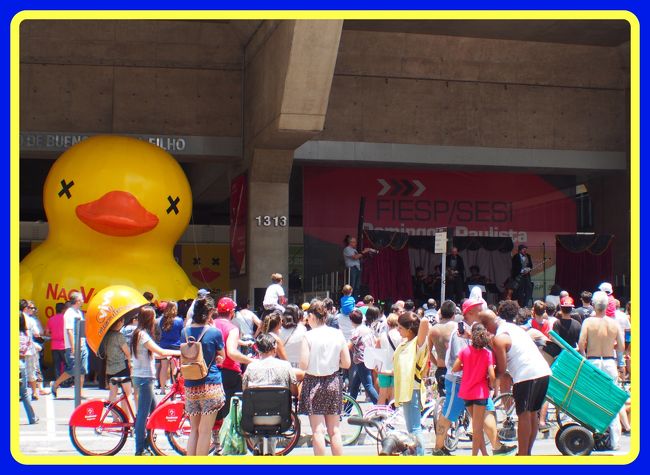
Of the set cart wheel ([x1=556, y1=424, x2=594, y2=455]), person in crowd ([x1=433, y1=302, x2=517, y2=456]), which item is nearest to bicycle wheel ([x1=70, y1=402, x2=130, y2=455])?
person in crowd ([x1=433, y1=302, x2=517, y2=456])

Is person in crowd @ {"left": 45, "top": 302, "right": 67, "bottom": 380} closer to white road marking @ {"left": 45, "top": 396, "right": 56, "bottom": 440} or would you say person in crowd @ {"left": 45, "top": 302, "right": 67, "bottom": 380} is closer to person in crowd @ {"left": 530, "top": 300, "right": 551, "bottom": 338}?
white road marking @ {"left": 45, "top": 396, "right": 56, "bottom": 440}

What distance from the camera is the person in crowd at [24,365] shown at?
12188mm

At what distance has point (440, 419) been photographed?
9328mm

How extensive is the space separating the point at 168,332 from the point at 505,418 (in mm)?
5260

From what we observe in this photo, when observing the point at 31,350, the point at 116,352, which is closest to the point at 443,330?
the point at 116,352

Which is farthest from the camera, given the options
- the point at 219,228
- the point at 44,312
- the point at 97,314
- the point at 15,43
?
the point at 219,228

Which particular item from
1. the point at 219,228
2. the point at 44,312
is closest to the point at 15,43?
the point at 44,312

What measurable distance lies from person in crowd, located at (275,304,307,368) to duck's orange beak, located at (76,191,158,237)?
19.0ft

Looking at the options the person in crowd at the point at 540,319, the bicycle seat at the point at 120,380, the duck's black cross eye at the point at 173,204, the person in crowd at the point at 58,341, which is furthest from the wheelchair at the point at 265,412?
the duck's black cross eye at the point at 173,204

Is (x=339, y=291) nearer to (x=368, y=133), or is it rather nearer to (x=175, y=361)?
(x=368, y=133)

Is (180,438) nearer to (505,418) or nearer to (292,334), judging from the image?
(292,334)

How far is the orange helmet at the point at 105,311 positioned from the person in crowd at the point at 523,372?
4.02m

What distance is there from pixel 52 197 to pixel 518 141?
41.0ft

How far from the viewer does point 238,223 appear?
79.7ft
